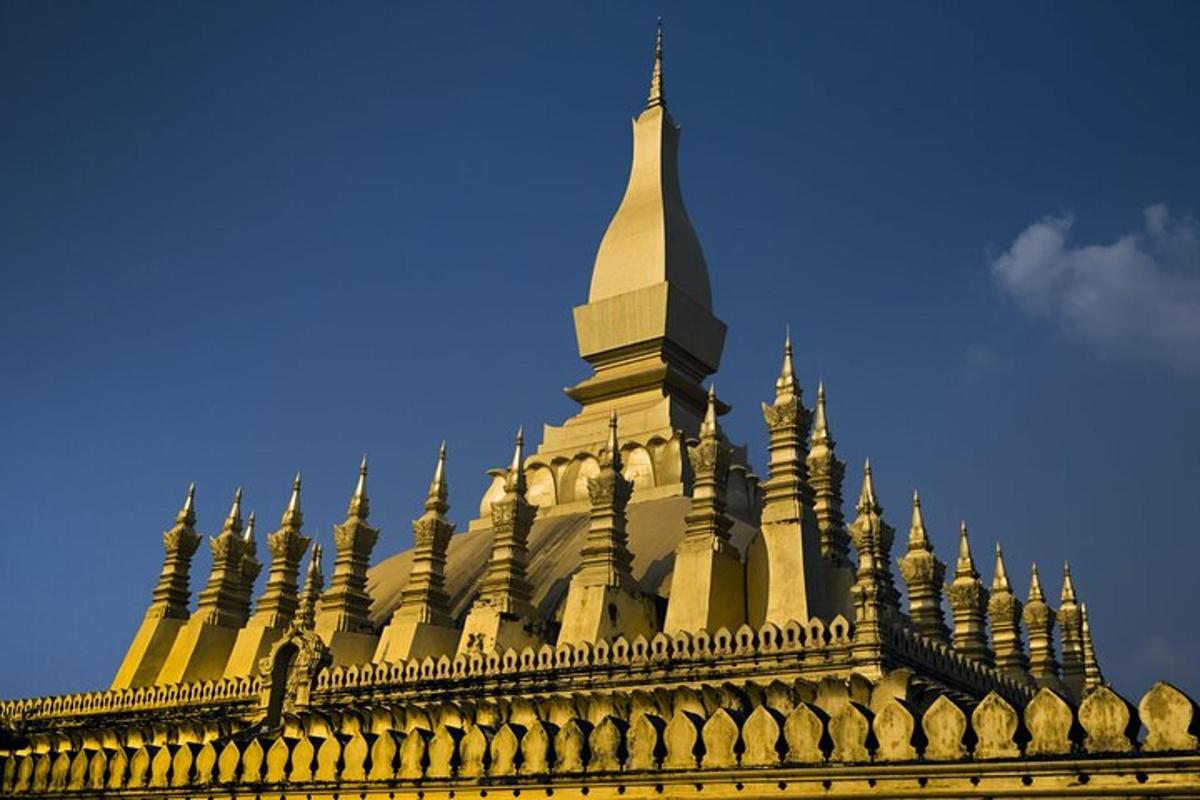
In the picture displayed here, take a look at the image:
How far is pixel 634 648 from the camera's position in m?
19.7

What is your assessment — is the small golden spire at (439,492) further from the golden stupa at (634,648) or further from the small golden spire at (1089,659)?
the small golden spire at (1089,659)

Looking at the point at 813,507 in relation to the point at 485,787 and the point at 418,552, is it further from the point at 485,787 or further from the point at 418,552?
the point at 485,787

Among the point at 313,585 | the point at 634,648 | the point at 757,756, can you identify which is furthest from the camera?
the point at 313,585

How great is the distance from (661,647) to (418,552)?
8164 millimetres

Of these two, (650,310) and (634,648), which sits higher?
(650,310)

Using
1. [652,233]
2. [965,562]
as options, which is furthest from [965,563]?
[652,233]

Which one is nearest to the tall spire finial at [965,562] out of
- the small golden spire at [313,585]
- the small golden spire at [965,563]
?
the small golden spire at [965,563]

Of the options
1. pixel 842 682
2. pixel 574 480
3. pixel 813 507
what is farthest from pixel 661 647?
pixel 574 480

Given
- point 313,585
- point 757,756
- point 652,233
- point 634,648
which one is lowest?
point 757,756

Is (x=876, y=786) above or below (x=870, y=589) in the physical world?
below

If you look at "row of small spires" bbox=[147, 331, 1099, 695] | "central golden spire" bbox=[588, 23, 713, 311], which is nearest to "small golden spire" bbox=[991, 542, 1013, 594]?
"row of small spires" bbox=[147, 331, 1099, 695]

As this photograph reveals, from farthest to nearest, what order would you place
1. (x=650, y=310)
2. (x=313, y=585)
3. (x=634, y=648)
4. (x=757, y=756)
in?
(x=650, y=310) → (x=313, y=585) → (x=634, y=648) → (x=757, y=756)

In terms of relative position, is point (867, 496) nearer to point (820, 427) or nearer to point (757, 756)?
point (820, 427)

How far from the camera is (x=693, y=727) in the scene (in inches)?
473
